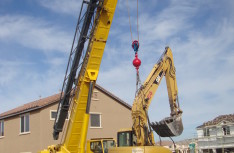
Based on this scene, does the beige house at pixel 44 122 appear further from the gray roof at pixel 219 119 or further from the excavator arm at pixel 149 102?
the excavator arm at pixel 149 102

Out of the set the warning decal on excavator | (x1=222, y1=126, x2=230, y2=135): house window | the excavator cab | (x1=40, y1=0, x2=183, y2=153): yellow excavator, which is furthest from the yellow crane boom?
(x1=222, y1=126, x2=230, y2=135): house window

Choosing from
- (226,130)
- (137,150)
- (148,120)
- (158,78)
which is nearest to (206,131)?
(226,130)

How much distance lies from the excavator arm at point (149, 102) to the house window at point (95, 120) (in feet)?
41.2

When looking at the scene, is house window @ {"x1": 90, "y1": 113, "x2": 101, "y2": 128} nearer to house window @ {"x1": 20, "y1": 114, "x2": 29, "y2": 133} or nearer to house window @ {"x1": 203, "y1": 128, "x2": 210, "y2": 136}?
house window @ {"x1": 20, "y1": 114, "x2": 29, "y2": 133}

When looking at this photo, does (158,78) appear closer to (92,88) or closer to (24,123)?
(92,88)

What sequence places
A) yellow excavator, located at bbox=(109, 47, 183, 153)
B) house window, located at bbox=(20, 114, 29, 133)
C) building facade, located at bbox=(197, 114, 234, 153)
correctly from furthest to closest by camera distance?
building facade, located at bbox=(197, 114, 234, 153), house window, located at bbox=(20, 114, 29, 133), yellow excavator, located at bbox=(109, 47, 183, 153)

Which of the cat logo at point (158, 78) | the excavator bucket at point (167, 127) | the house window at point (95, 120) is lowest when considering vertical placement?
the excavator bucket at point (167, 127)

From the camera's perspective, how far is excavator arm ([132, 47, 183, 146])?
11.2 metres

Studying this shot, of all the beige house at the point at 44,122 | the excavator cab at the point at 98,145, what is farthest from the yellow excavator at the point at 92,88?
the beige house at the point at 44,122

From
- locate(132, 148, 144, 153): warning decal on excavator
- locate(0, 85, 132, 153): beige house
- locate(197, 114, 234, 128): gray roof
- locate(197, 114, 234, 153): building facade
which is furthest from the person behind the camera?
locate(197, 114, 234, 128): gray roof

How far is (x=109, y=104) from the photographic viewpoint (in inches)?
1048

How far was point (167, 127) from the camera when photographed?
37.5 ft

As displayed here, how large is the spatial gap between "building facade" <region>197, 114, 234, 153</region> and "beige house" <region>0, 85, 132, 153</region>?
9.10m

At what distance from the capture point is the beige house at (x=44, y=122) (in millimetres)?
22438
